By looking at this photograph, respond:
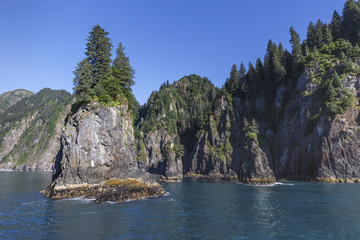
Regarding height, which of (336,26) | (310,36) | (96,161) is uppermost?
(336,26)

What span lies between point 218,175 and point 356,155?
170 feet

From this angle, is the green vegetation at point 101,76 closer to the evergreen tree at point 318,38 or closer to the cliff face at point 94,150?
the cliff face at point 94,150

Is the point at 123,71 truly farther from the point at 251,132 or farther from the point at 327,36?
the point at 327,36

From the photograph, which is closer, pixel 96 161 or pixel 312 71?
pixel 96 161

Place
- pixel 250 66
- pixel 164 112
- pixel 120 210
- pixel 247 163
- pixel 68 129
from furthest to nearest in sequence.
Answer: pixel 164 112
pixel 250 66
pixel 247 163
pixel 68 129
pixel 120 210

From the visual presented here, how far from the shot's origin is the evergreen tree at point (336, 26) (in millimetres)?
105400

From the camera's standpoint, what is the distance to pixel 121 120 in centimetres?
5819

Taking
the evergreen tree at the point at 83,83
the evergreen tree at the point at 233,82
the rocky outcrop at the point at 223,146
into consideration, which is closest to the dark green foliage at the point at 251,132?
the rocky outcrop at the point at 223,146

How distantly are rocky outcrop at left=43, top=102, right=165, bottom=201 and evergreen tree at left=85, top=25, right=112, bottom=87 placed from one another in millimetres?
8965

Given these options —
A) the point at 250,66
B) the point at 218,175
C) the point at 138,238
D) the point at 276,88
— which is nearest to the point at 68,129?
the point at 138,238

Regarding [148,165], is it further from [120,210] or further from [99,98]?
[120,210]

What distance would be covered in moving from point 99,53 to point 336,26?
107 meters

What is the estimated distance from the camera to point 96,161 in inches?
2016

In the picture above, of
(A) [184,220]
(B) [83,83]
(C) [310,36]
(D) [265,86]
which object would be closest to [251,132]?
(D) [265,86]
